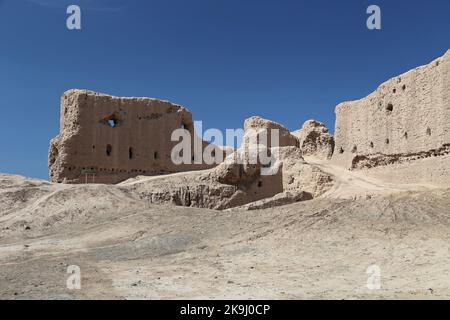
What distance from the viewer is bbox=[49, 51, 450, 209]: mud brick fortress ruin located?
20.2m

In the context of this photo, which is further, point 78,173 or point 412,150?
point 78,173

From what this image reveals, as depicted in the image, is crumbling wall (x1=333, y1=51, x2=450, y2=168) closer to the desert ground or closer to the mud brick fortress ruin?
the mud brick fortress ruin

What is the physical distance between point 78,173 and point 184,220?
16.1 m

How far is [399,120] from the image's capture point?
2336cm

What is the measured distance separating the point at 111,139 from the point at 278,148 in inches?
511

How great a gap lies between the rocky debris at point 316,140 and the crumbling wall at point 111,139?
10.4 m

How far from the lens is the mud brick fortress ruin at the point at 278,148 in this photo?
2019cm

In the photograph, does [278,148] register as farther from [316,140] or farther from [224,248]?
[316,140]

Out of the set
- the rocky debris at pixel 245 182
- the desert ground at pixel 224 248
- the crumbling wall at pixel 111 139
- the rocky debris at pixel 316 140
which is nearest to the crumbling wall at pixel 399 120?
the rocky debris at pixel 316 140

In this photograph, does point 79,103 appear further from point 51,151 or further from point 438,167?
point 438,167

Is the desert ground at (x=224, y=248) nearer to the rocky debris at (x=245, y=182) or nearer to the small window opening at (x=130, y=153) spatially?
the rocky debris at (x=245, y=182)

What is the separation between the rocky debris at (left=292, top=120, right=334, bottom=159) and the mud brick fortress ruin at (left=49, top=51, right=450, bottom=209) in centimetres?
8

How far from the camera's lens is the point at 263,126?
3341 cm
